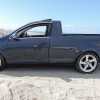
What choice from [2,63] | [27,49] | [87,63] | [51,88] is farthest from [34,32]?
[51,88]

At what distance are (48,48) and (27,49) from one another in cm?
63

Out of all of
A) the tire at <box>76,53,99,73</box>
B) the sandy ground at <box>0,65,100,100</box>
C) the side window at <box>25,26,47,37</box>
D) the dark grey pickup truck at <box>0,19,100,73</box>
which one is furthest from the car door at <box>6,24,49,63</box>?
the tire at <box>76,53,99,73</box>

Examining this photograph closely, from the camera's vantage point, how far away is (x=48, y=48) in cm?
737

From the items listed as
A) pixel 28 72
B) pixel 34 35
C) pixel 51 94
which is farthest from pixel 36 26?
pixel 51 94

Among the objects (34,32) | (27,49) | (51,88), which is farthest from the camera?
(34,32)

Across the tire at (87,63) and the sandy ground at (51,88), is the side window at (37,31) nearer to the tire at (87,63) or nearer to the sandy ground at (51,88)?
the sandy ground at (51,88)

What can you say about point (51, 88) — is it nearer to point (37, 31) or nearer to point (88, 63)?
point (88, 63)

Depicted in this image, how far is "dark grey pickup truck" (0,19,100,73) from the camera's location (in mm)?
7348

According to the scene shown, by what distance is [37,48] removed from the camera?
24.1ft

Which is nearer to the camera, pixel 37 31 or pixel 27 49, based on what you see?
pixel 27 49

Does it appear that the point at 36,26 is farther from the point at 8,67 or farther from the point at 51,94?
the point at 51,94

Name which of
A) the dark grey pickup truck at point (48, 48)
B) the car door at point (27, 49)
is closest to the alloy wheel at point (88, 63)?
→ the dark grey pickup truck at point (48, 48)

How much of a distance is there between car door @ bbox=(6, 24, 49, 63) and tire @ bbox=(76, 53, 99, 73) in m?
1.04

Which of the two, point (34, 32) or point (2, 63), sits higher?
point (34, 32)
